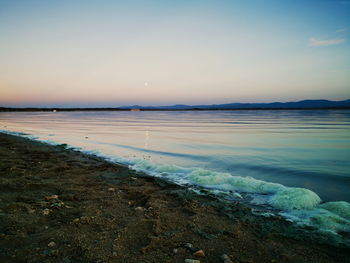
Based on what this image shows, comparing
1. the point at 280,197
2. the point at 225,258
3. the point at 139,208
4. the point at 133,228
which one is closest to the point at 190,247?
the point at 225,258

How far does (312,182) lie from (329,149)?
7.78 m

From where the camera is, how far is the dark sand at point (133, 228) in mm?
3227

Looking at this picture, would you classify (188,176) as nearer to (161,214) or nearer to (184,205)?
(184,205)

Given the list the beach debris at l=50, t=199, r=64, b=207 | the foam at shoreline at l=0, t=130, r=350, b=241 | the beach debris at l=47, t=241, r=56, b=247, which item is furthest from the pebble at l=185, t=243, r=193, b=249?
the beach debris at l=50, t=199, r=64, b=207

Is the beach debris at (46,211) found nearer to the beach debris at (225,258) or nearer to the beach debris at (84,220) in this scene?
the beach debris at (84,220)

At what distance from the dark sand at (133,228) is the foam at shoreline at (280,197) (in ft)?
2.42

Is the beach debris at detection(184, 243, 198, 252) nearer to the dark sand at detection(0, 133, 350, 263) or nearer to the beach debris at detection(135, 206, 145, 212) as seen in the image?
the dark sand at detection(0, 133, 350, 263)

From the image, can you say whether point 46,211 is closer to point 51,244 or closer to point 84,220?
point 84,220

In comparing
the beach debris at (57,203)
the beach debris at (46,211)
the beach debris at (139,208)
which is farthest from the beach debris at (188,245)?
the beach debris at (57,203)

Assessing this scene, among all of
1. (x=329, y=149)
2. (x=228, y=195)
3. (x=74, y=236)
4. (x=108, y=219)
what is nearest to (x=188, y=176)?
(x=228, y=195)

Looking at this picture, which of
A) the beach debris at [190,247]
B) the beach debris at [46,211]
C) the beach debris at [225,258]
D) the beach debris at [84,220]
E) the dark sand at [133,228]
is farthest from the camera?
the beach debris at [46,211]

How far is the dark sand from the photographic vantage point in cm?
323

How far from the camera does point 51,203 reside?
481 centimetres

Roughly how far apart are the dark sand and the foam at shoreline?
0.74m
